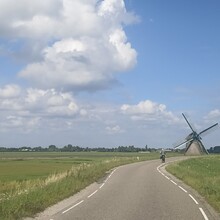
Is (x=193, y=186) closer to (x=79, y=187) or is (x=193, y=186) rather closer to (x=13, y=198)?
(x=79, y=187)

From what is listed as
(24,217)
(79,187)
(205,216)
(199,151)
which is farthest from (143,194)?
(199,151)

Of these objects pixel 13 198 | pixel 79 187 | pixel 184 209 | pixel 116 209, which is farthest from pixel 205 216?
pixel 79 187

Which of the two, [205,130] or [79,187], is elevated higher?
[205,130]

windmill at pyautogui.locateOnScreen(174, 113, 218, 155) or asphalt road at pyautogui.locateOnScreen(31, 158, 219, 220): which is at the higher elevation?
windmill at pyautogui.locateOnScreen(174, 113, 218, 155)

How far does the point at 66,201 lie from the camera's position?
68.8 ft

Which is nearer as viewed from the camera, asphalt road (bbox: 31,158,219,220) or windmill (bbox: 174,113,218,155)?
asphalt road (bbox: 31,158,219,220)

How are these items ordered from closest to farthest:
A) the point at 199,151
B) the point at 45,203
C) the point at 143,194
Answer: the point at 45,203 → the point at 143,194 → the point at 199,151

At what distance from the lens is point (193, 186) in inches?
1127

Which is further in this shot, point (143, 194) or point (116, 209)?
point (143, 194)

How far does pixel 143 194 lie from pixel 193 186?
6085mm

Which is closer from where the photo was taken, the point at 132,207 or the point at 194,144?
the point at 132,207

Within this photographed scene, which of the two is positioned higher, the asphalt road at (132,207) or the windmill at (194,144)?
the windmill at (194,144)

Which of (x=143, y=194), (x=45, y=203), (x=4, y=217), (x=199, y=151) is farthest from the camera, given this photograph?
(x=199, y=151)

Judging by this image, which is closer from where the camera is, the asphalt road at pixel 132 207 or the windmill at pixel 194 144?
the asphalt road at pixel 132 207
